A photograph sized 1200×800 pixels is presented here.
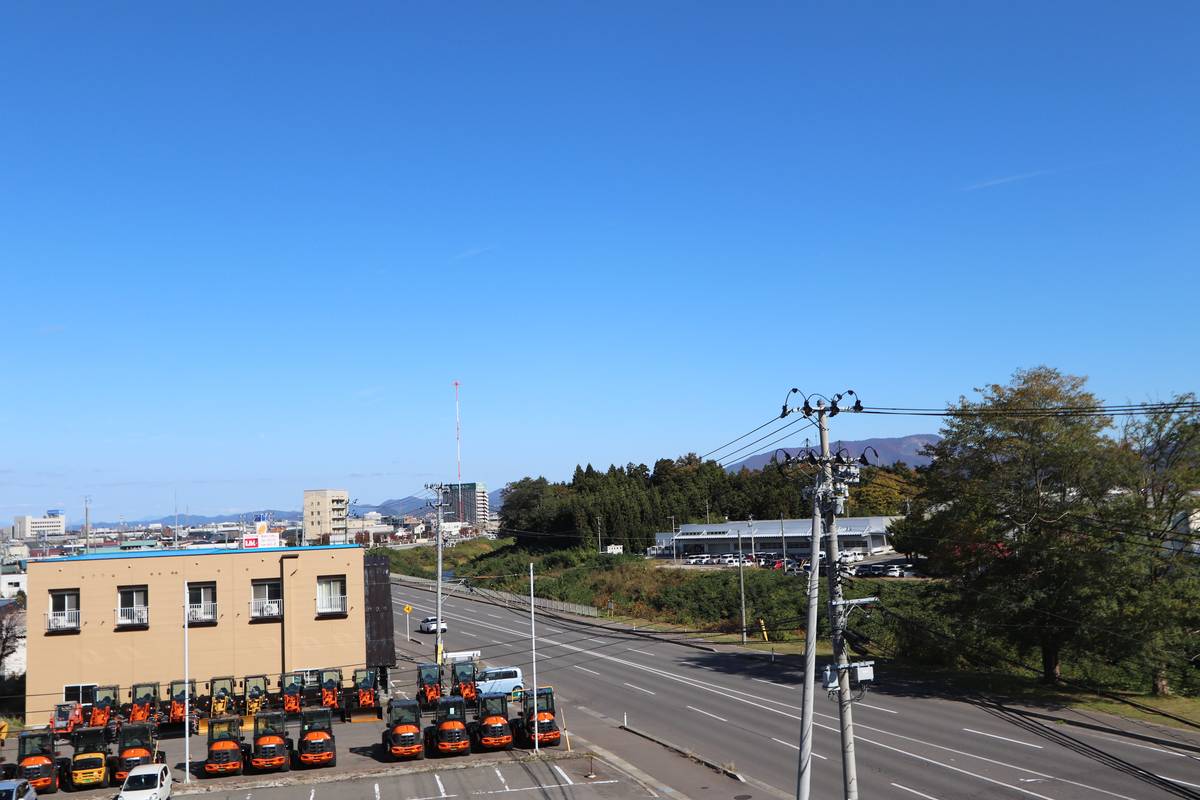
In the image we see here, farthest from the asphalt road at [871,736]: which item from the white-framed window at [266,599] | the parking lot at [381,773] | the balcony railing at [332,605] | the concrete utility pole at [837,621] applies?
the white-framed window at [266,599]

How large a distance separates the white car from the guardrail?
188ft

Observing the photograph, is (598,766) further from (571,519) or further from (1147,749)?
(571,519)

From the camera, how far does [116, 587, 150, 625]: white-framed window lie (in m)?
43.1

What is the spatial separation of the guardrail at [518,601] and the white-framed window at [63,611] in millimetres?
45656

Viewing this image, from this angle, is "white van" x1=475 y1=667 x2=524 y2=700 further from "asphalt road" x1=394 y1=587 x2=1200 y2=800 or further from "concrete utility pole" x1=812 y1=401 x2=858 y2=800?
"concrete utility pole" x1=812 y1=401 x2=858 y2=800

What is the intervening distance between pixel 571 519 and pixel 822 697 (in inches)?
3856

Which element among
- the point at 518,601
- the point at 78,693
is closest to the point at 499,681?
the point at 78,693

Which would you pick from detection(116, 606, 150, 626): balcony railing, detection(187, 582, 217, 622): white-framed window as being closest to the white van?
detection(187, 582, 217, 622): white-framed window

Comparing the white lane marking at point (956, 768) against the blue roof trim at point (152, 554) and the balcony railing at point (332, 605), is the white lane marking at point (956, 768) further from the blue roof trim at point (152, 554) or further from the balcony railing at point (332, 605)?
the blue roof trim at point (152, 554)

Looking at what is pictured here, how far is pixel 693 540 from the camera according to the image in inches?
4653

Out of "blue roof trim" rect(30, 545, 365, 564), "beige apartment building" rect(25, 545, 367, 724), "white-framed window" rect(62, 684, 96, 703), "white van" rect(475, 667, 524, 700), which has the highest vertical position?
"blue roof trim" rect(30, 545, 365, 564)

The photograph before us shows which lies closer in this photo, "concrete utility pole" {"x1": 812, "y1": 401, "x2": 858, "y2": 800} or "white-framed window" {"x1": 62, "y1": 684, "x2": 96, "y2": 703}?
"concrete utility pole" {"x1": 812, "y1": 401, "x2": 858, "y2": 800}

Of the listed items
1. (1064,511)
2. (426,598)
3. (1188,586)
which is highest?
(1064,511)

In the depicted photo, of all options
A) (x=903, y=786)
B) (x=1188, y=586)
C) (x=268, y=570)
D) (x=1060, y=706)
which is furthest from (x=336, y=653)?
(x=1188, y=586)
